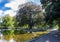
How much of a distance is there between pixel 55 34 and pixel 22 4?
101 cm

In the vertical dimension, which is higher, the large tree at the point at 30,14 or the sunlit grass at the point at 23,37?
the large tree at the point at 30,14

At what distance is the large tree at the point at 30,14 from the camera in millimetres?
3360

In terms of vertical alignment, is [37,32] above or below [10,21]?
below

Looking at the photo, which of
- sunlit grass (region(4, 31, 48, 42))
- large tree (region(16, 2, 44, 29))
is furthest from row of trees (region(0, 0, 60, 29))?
sunlit grass (region(4, 31, 48, 42))

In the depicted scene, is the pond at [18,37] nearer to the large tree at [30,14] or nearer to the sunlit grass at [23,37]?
the sunlit grass at [23,37]

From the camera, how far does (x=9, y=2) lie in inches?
138

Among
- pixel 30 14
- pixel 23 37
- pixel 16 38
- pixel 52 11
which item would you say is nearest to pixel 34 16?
pixel 30 14

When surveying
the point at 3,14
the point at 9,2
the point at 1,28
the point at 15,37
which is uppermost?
the point at 9,2

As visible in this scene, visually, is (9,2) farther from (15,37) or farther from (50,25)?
(50,25)

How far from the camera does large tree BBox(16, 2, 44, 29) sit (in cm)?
336

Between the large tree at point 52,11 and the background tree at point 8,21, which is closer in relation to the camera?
the large tree at point 52,11

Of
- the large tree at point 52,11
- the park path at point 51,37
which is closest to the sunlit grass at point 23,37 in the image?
Result: the park path at point 51,37

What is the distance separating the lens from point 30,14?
11.4ft

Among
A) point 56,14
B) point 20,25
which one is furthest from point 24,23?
point 56,14
